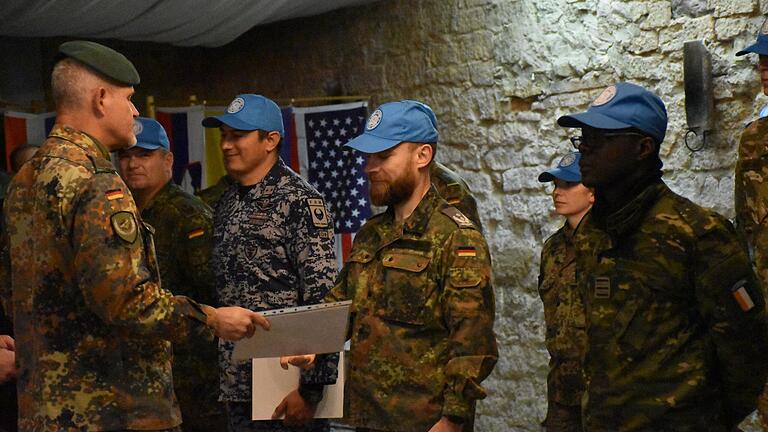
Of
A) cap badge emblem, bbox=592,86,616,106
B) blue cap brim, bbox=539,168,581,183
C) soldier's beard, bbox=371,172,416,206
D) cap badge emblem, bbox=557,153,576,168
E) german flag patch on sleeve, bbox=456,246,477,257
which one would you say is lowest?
Answer: german flag patch on sleeve, bbox=456,246,477,257

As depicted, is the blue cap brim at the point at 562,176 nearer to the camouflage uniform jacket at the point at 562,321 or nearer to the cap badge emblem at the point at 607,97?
the camouflage uniform jacket at the point at 562,321

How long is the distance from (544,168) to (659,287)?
3.30m

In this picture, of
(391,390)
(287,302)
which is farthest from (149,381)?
(287,302)

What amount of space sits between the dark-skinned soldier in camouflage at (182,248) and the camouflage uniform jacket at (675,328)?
6.63 ft

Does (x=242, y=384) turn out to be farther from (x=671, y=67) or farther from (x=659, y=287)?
(x=671, y=67)

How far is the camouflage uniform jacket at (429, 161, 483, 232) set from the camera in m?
5.25

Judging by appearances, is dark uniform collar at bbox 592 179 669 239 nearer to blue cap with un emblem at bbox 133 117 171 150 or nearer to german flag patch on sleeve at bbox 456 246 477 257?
german flag patch on sleeve at bbox 456 246 477 257

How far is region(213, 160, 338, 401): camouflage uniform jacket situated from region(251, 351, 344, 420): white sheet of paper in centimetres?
25

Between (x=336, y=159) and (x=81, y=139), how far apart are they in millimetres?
4041

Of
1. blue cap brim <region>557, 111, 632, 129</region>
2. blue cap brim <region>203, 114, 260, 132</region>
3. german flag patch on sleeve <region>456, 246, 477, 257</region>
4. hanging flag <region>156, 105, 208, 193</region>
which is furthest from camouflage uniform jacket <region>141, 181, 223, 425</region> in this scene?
hanging flag <region>156, 105, 208, 193</region>

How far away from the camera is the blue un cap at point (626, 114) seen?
3.14m

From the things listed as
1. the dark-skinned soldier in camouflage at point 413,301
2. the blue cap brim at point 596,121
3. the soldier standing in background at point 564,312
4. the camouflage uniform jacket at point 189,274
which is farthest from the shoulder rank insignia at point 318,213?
the blue cap brim at point 596,121

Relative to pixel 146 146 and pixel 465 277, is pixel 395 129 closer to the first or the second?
pixel 465 277

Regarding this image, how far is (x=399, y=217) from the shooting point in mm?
3740
